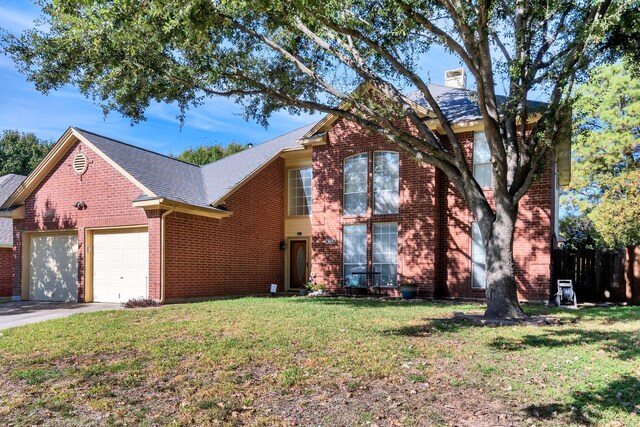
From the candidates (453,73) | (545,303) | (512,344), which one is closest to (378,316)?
(512,344)

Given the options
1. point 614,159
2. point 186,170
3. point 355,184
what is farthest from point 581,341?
point 614,159

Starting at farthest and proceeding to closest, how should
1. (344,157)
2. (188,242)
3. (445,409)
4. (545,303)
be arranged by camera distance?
(344,157) → (188,242) → (545,303) → (445,409)

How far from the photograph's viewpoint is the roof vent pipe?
1958cm

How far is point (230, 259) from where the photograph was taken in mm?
16578

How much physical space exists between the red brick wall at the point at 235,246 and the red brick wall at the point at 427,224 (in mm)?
2070

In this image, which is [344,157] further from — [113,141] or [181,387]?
[181,387]

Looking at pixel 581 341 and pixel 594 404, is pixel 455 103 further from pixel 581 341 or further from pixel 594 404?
pixel 594 404

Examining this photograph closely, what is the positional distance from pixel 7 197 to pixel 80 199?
309 inches

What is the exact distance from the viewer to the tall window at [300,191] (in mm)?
19047

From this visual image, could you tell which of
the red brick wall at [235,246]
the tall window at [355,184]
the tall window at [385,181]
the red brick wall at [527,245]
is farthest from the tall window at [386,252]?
the red brick wall at [235,246]

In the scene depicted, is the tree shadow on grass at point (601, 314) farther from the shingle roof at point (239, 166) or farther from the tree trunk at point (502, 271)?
the shingle roof at point (239, 166)

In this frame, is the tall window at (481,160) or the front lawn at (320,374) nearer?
the front lawn at (320,374)

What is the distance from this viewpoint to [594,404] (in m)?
4.55

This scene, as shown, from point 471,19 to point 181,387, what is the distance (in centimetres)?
775
